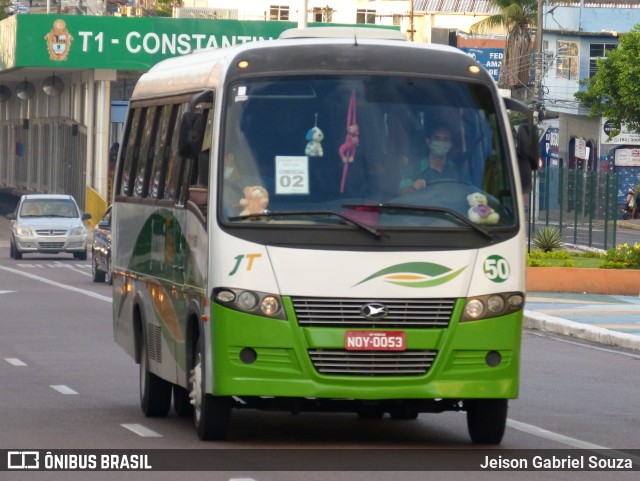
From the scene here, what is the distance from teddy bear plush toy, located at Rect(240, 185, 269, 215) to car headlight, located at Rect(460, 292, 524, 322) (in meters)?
1.45

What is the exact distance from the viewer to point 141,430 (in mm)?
12258

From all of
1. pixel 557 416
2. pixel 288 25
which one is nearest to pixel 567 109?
pixel 288 25

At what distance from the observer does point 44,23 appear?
57.0 metres

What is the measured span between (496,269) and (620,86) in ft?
180

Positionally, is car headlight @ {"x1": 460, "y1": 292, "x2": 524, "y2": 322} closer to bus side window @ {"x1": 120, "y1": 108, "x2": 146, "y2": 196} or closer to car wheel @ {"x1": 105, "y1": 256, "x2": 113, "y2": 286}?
bus side window @ {"x1": 120, "y1": 108, "x2": 146, "y2": 196}

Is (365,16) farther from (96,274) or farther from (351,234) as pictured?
(351,234)

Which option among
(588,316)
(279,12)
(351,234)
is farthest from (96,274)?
(279,12)

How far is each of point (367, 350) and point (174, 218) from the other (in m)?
2.28

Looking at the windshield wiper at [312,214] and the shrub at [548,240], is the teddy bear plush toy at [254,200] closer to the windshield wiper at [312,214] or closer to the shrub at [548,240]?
the windshield wiper at [312,214]

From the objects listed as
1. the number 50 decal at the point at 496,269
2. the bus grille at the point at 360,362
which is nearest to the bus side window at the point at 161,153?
the bus grille at the point at 360,362

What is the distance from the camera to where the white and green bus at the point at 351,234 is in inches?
424

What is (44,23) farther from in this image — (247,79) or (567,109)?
(247,79)

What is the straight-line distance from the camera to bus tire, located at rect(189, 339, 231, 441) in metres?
11.2

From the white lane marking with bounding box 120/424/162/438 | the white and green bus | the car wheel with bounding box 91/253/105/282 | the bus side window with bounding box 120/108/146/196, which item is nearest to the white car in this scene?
the car wheel with bounding box 91/253/105/282
